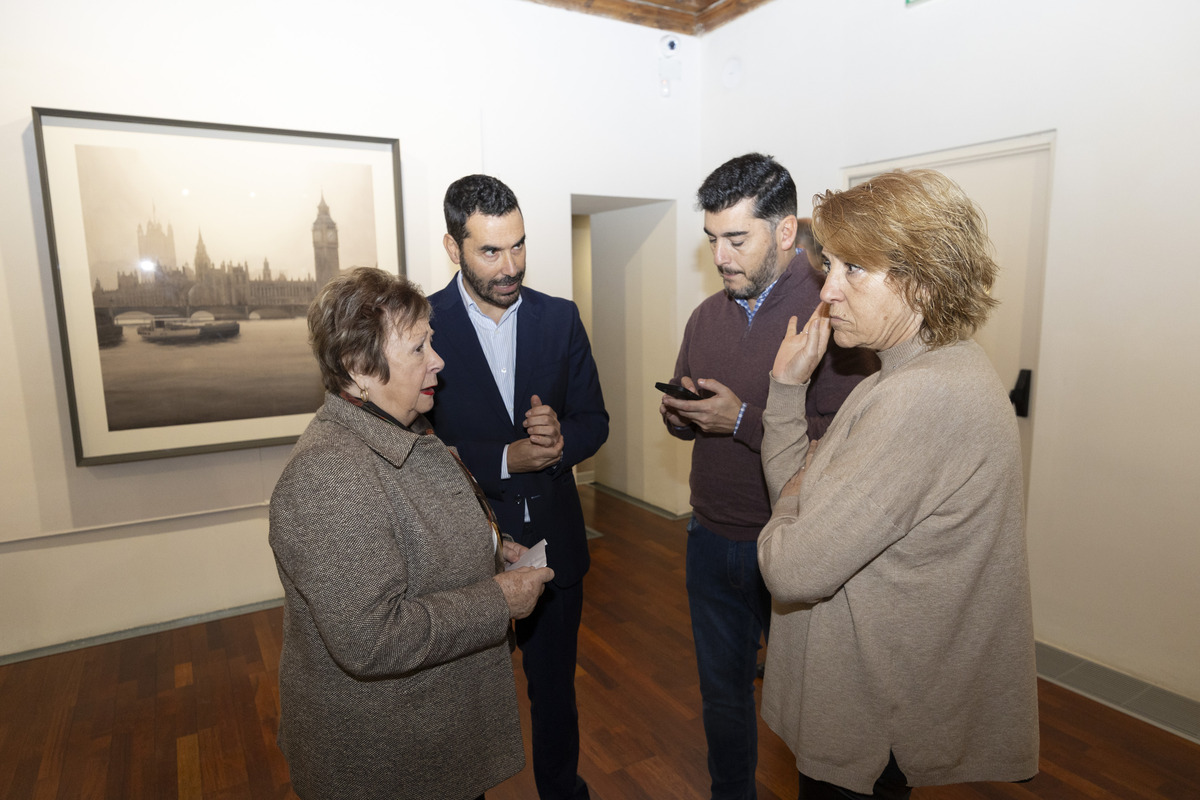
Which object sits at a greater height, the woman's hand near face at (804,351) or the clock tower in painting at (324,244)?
the clock tower in painting at (324,244)

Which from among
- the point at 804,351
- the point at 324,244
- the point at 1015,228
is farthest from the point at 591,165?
the point at 804,351

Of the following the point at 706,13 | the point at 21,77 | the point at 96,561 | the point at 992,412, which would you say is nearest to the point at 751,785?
the point at 992,412

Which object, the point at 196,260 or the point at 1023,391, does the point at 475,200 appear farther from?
the point at 1023,391

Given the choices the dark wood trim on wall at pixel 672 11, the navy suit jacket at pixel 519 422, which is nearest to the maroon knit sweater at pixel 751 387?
the navy suit jacket at pixel 519 422

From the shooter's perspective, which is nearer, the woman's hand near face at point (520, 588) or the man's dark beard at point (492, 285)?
the woman's hand near face at point (520, 588)

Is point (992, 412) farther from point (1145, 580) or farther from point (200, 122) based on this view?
point (200, 122)

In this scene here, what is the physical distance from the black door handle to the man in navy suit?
2.25m

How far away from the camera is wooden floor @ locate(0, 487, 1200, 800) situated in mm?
2389

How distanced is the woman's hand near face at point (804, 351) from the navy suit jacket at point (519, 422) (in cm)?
75

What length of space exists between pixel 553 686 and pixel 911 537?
128cm

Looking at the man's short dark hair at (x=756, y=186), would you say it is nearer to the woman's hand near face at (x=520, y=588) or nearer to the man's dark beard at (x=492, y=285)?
the man's dark beard at (x=492, y=285)

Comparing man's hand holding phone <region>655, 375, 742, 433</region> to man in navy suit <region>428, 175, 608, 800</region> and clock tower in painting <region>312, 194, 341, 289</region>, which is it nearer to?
man in navy suit <region>428, 175, 608, 800</region>

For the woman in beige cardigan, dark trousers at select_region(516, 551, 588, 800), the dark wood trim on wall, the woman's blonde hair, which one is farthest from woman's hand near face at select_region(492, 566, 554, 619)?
the dark wood trim on wall

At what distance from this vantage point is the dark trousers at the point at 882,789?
124 cm
